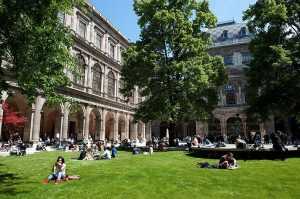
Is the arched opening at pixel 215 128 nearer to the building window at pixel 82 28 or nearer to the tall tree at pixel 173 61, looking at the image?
the tall tree at pixel 173 61

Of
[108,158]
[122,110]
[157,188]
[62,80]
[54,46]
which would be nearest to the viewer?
[157,188]

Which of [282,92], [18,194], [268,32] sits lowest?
[18,194]

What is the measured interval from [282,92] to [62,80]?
15815 mm

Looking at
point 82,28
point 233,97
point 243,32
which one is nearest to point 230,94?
point 233,97

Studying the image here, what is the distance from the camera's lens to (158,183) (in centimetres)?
1188

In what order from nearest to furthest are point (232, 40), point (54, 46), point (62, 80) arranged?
point (54, 46), point (62, 80), point (232, 40)

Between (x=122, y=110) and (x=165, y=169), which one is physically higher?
(x=122, y=110)

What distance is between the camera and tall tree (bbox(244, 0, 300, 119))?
21.6 metres

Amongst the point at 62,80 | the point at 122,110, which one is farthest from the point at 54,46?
the point at 122,110

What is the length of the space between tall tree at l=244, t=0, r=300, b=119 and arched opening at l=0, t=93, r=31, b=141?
22023mm

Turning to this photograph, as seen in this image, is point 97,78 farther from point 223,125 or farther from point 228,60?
point 228,60

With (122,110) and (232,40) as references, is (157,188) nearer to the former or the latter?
(122,110)

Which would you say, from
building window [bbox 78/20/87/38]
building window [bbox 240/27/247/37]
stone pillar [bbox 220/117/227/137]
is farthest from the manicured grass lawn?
building window [bbox 240/27/247/37]

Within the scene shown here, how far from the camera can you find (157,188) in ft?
36.4
